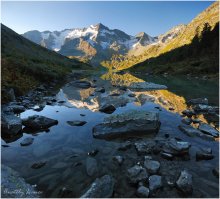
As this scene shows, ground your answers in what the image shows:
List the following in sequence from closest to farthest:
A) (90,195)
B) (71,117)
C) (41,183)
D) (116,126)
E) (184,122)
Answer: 1. (90,195)
2. (41,183)
3. (116,126)
4. (184,122)
5. (71,117)

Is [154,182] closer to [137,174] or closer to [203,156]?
[137,174]

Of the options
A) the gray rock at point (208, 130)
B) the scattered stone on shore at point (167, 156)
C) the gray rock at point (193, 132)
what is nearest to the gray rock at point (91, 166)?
the scattered stone on shore at point (167, 156)

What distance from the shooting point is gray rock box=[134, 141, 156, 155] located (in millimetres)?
8822

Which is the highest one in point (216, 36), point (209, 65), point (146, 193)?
point (216, 36)

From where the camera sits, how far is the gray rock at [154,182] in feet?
20.7

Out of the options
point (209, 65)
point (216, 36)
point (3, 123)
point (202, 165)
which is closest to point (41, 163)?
point (3, 123)

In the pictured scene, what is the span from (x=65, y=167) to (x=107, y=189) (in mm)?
2359

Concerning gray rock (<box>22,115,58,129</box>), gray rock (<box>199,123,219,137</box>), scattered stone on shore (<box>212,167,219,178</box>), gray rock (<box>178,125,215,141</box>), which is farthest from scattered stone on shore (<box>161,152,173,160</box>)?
gray rock (<box>22,115,58,129</box>)

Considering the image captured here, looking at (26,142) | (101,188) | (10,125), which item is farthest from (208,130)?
(10,125)

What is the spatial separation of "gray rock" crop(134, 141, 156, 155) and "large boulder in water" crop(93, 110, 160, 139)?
1.25m

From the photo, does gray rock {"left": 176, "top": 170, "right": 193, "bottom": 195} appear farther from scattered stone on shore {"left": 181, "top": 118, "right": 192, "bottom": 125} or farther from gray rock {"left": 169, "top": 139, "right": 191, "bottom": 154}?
scattered stone on shore {"left": 181, "top": 118, "right": 192, "bottom": 125}

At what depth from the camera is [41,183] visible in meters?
6.86

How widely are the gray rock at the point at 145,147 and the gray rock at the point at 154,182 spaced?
6.56 ft

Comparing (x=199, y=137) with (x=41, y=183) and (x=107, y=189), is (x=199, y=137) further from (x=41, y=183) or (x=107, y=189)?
(x=41, y=183)
